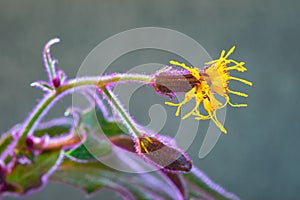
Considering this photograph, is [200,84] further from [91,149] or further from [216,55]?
[216,55]

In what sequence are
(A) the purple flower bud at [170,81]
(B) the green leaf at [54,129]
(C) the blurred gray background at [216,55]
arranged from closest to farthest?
(A) the purple flower bud at [170,81]
(B) the green leaf at [54,129]
(C) the blurred gray background at [216,55]

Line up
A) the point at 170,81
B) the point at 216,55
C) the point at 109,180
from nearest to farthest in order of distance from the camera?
the point at 170,81, the point at 109,180, the point at 216,55

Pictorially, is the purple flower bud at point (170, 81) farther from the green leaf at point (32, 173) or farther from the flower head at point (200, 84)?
the green leaf at point (32, 173)

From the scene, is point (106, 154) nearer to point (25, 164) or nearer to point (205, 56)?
point (25, 164)

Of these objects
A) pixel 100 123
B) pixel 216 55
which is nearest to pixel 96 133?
pixel 100 123

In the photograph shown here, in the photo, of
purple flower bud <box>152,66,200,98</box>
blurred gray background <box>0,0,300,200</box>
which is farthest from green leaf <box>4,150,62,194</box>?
blurred gray background <box>0,0,300,200</box>

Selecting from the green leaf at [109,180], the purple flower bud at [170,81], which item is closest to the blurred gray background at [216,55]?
the green leaf at [109,180]
